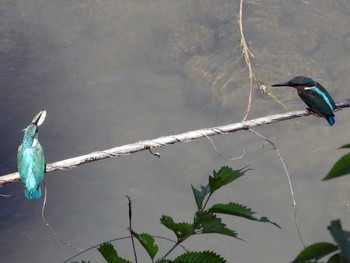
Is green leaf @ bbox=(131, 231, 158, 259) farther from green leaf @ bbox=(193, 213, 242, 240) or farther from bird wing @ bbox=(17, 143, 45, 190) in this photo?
bird wing @ bbox=(17, 143, 45, 190)

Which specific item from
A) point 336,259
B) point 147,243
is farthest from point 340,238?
point 147,243

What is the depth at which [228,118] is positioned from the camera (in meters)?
5.13

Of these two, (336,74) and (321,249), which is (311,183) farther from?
(321,249)

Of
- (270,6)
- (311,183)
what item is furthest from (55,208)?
(270,6)

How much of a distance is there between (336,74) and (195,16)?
1490 mm

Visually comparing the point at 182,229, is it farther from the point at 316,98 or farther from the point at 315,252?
the point at 316,98

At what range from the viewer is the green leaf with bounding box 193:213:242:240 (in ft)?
3.27

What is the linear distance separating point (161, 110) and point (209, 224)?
4171mm

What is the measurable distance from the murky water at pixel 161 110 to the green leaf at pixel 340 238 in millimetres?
3824

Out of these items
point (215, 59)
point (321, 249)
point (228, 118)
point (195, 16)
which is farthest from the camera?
point (195, 16)

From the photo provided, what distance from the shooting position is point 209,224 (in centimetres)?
101

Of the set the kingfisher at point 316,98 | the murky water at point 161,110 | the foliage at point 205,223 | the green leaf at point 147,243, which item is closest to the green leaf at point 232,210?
the foliage at point 205,223

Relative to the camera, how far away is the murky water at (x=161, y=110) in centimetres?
454

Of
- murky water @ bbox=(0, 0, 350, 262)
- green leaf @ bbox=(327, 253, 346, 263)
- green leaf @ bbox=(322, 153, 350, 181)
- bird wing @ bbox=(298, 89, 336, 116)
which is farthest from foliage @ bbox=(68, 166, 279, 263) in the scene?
murky water @ bbox=(0, 0, 350, 262)
